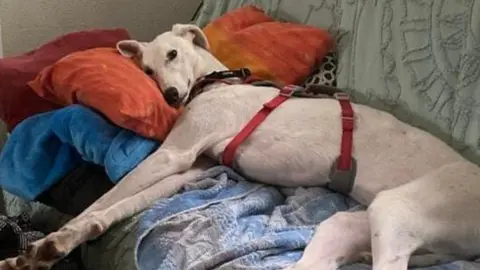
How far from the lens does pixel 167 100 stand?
8.34 feet

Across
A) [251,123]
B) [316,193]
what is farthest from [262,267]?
[251,123]

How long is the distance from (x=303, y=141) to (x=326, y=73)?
51 cm

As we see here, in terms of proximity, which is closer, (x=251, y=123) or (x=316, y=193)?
(x=316, y=193)

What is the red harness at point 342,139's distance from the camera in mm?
2186

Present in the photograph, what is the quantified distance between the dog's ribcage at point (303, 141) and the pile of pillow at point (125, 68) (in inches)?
5.1

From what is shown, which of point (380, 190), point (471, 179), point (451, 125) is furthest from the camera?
point (451, 125)

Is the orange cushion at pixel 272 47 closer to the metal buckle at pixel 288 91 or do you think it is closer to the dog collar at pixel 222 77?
the dog collar at pixel 222 77

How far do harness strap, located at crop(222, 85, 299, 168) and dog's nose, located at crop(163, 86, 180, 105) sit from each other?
28cm

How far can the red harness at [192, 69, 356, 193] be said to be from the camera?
2186mm

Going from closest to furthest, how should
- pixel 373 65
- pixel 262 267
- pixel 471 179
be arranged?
pixel 262 267 → pixel 471 179 → pixel 373 65

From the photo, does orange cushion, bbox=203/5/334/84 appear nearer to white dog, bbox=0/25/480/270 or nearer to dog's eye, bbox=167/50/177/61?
white dog, bbox=0/25/480/270

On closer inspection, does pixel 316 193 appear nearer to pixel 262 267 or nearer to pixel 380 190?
pixel 380 190

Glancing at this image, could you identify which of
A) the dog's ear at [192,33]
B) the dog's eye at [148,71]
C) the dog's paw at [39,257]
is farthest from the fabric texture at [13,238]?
the dog's ear at [192,33]

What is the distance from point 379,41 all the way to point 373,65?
0.25 feet
